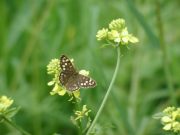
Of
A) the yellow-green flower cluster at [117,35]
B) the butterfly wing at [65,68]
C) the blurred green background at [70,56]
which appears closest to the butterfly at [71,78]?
the butterfly wing at [65,68]

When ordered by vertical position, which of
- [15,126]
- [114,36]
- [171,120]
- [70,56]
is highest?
[70,56]

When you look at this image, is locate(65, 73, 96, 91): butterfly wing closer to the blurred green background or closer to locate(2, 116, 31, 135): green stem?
locate(2, 116, 31, 135): green stem

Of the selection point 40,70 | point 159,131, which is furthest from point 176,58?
point 40,70

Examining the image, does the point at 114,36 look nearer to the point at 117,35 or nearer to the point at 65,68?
the point at 117,35

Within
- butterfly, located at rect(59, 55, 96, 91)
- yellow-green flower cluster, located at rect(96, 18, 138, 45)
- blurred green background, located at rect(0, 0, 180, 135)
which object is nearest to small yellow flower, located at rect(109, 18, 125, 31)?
yellow-green flower cluster, located at rect(96, 18, 138, 45)

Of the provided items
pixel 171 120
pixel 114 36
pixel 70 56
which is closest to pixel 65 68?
pixel 114 36

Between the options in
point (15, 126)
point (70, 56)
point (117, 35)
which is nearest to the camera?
point (15, 126)
